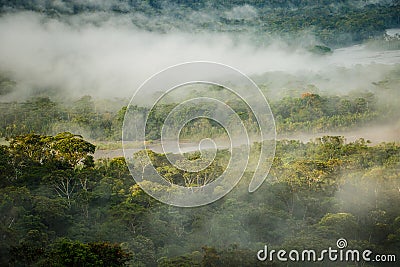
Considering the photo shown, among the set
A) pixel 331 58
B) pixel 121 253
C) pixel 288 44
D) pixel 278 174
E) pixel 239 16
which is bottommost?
pixel 121 253

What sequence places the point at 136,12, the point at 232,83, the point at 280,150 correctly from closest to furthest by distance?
the point at 280,150, the point at 232,83, the point at 136,12

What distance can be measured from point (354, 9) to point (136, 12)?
1580 cm

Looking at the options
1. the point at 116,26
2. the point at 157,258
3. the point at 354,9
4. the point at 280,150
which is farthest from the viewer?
the point at 354,9

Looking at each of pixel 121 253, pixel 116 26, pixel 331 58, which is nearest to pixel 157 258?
pixel 121 253

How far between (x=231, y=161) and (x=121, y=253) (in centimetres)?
408

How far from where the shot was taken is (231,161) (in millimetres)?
10328

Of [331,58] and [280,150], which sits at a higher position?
[331,58]

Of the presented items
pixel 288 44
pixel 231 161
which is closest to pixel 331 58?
pixel 288 44

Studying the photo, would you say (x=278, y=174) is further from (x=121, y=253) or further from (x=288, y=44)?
(x=288, y=44)

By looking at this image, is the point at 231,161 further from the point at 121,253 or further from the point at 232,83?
the point at 232,83

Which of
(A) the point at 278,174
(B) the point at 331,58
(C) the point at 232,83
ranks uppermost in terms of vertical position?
(B) the point at 331,58

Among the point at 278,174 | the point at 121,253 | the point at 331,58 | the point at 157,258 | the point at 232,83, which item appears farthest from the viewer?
the point at 331,58

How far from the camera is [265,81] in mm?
23719

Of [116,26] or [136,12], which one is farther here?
[136,12]
